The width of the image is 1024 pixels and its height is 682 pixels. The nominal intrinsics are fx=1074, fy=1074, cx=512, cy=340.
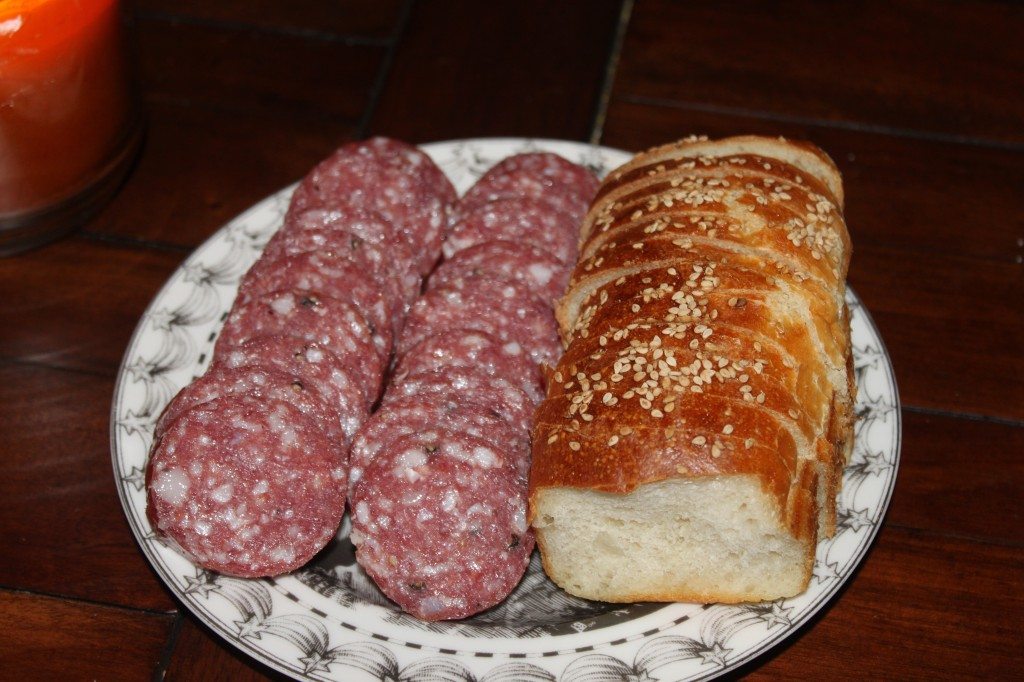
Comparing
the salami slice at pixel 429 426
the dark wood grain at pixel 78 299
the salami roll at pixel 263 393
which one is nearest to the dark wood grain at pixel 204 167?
the dark wood grain at pixel 78 299

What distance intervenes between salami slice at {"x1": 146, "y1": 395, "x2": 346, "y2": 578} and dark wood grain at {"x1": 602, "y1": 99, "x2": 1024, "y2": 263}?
170 centimetres

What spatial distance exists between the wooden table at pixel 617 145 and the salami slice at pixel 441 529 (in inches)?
15.6

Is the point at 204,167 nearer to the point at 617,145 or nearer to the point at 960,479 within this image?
the point at 617,145

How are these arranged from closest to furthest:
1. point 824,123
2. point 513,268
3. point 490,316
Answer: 1. point 490,316
2. point 513,268
3. point 824,123

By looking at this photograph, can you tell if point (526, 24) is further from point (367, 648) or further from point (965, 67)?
point (367, 648)

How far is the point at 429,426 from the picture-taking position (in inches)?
93.1

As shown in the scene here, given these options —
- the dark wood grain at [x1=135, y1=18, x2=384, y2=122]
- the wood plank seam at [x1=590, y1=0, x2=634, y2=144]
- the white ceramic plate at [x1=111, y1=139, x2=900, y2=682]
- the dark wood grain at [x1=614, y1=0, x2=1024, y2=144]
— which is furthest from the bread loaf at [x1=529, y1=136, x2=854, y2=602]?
the dark wood grain at [x1=135, y1=18, x2=384, y2=122]

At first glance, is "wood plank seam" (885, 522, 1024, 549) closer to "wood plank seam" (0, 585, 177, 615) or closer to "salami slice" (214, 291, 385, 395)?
"salami slice" (214, 291, 385, 395)

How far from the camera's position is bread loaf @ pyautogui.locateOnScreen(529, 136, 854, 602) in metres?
2.19

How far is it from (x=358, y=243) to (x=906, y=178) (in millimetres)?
1874

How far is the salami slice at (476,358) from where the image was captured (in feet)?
8.28

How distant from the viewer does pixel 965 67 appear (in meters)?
3.87

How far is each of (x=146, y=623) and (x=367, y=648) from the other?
22.8 inches

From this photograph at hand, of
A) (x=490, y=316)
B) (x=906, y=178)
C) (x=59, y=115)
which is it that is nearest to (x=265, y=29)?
(x=59, y=115)
